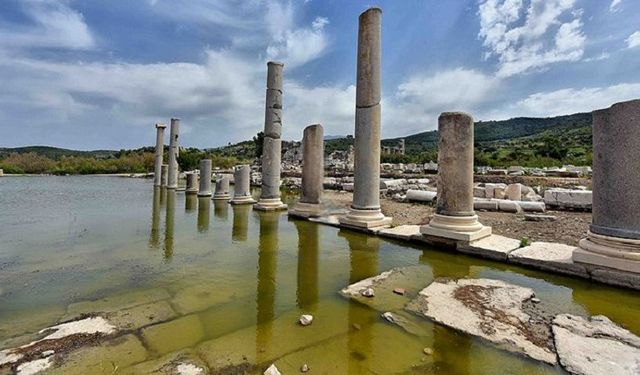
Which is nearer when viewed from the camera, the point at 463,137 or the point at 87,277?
the point at 87,277

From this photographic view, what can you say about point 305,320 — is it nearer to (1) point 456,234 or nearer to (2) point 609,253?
(1) point 456,234

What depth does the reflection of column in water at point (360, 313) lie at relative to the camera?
271 centimetres

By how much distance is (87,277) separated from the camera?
4.54 metres

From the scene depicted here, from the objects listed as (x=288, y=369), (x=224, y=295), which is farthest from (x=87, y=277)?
(x=288, y=369)

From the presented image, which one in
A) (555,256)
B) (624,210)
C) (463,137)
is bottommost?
(555,256)

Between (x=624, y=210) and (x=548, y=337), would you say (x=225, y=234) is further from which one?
(x=624, y=210)

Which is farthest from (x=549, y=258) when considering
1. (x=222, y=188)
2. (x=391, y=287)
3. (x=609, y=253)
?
(x=222, y=188)

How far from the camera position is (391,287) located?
4.27 m

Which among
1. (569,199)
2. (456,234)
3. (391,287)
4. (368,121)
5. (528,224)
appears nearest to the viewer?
(391,287)

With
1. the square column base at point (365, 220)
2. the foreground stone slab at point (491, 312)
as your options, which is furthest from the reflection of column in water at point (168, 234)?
the foreground stone slab at point (491, 312)

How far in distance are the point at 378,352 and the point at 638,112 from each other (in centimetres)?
474

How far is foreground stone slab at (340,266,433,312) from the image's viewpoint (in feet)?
12.4

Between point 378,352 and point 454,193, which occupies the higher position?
point 454,193

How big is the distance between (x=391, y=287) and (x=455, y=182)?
3179 millimetres
